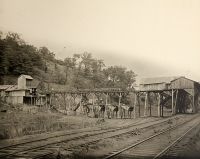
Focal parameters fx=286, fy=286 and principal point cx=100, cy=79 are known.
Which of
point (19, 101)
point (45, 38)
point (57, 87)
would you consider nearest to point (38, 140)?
point (45, 38)

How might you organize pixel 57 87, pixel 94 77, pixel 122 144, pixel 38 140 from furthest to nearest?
pixel 57 87 → pixel 94 77 → pixel 38 140 → pixel 122 144

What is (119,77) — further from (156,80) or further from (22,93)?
(22,93)

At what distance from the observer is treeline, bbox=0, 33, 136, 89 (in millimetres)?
29828

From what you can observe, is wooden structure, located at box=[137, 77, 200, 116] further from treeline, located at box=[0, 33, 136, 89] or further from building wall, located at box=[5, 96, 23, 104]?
building wall, located at box=[5, 96, 23, 104]

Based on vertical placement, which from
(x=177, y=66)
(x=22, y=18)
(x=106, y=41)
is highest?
(x=22, y=18)

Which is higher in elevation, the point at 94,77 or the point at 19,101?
the point at 94,77

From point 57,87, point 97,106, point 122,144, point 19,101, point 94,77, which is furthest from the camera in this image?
point 57,87

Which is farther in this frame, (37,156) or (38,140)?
(38,140)

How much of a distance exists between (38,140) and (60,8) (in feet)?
14.9

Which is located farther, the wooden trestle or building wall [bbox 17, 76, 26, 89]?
building wall [bbox 17, 76, 26, 89]

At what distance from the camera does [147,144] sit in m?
8.73

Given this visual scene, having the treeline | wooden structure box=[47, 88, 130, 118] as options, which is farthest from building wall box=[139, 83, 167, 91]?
the treeline

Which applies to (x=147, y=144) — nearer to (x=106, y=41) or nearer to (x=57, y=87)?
(x=106, y=41)

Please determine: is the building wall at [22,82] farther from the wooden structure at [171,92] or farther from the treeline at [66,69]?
the wooden structure at [171,92]
